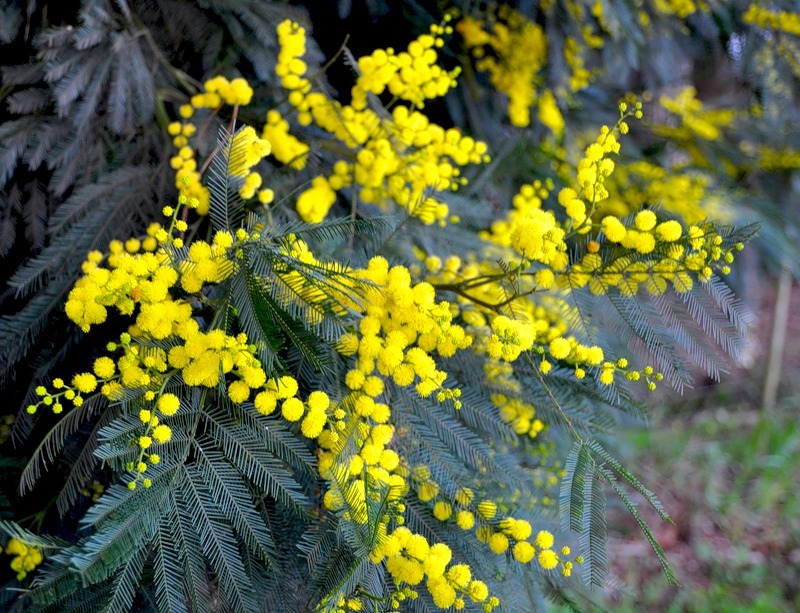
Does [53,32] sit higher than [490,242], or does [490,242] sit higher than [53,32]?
[53,32]

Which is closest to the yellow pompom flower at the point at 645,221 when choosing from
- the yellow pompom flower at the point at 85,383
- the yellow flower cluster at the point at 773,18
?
the yellow pompom flower at the point at 85,383

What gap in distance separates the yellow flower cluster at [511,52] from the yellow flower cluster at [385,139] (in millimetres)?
499

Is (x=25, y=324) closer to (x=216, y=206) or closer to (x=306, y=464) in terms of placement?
(x=216, y=206)

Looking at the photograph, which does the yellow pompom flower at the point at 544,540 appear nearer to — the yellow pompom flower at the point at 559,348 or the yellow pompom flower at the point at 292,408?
the yellow pompom flower at the point at 559,348

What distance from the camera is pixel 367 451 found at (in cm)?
102

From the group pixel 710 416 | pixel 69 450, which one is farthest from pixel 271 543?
pixel 710 416

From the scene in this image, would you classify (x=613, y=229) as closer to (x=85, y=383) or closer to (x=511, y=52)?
(x=85, y=383)

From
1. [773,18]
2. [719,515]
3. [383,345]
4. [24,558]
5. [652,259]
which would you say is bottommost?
[719,515]

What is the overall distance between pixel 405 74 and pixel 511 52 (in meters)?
0.73

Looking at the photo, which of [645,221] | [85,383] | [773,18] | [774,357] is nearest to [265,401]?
[85,383]

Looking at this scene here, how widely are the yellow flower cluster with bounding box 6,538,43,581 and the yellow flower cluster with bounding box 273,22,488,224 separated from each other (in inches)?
31.9

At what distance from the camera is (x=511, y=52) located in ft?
7.00

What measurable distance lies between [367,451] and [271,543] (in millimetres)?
198

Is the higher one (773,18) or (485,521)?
(773,18)
